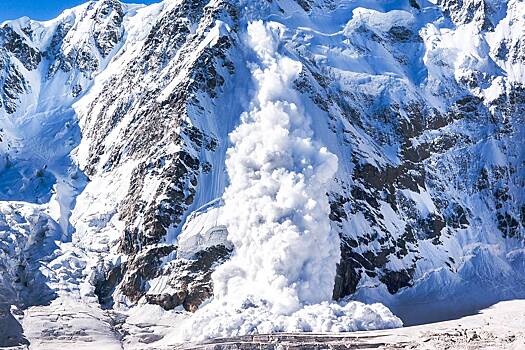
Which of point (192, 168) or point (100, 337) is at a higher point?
point (192, 168)

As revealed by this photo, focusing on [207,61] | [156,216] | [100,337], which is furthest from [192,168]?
[100,337]

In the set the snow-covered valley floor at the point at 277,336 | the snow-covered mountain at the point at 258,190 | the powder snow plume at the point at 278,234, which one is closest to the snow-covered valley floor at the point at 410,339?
the snow-covered valley floor at the point at 277,336

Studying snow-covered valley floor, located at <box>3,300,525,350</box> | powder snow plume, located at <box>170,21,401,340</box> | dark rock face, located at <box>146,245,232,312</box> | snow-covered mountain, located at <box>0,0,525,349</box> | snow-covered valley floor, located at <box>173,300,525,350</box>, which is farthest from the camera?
snow-covered mountain, located at <box>0,0,525,349</box>

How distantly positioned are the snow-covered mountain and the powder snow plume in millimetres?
365

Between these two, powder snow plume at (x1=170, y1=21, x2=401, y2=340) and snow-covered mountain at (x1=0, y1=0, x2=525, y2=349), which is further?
snow-covered mountain at (x1=0, y1=0, x2=525, y2=349)

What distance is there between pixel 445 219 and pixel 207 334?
7152cm

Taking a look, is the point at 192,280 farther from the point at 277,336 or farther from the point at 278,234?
the point at 277,336

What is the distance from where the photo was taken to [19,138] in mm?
197500

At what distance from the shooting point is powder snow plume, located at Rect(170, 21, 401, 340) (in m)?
129

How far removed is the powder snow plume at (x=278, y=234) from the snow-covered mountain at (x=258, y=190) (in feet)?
1.20

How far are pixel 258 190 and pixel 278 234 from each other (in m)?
10.8

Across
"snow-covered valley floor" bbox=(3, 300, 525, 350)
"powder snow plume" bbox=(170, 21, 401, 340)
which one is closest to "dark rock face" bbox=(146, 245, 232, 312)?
"powder snow plume" bbox=(170, 21, 401, 340)

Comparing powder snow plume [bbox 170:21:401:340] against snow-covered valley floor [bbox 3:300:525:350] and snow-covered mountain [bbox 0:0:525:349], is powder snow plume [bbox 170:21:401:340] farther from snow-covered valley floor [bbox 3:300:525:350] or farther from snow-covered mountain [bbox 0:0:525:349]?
snow-covered valley floor [bbox 3:300:525:350]

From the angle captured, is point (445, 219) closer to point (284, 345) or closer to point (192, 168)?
point (192, 168)
